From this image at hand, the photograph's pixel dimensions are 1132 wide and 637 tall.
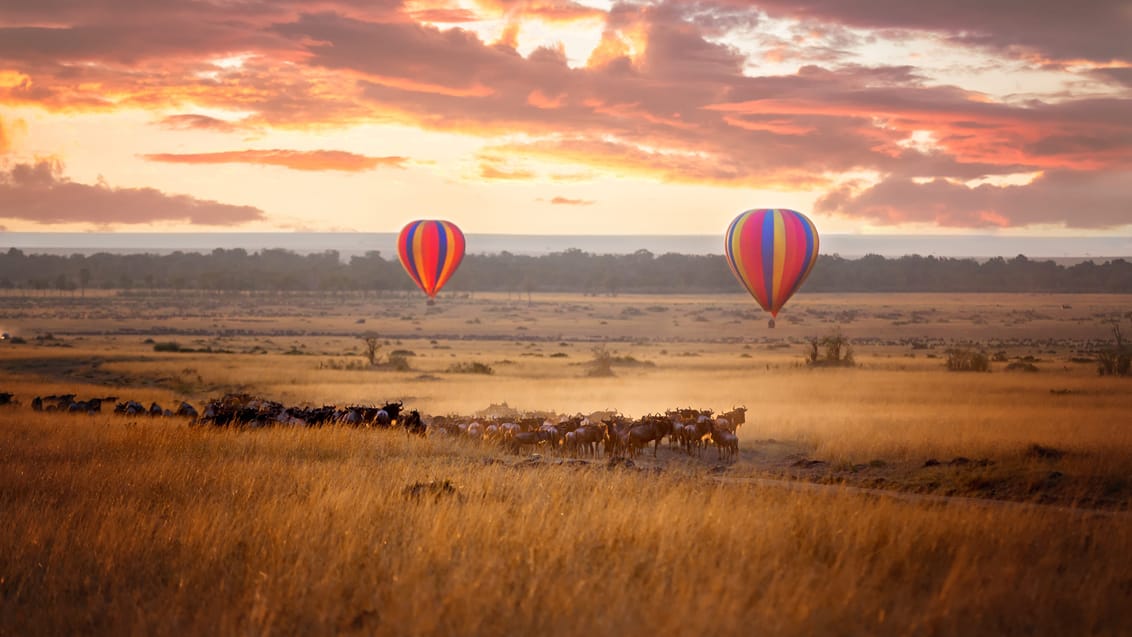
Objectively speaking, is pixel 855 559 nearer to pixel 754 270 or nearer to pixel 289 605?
pixel 289 605

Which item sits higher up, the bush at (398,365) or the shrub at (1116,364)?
the shrub at (1116,364)

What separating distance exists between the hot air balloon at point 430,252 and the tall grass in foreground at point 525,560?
176 feet

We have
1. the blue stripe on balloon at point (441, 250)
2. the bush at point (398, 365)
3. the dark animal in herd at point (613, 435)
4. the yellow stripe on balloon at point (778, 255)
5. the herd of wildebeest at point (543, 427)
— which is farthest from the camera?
the blue stripe on balloon at point (441, 250)

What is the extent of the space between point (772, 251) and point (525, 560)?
34.9 m

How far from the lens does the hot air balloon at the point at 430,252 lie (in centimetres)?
6788

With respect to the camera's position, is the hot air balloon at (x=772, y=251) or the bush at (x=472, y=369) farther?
the bush at (x=472, y=369)

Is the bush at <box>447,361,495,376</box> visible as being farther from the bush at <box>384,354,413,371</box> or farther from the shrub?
the shrub

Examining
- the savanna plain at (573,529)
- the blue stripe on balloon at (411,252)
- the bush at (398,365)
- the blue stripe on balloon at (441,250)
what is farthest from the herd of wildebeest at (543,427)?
the blue stripe on balloon at (411,252)

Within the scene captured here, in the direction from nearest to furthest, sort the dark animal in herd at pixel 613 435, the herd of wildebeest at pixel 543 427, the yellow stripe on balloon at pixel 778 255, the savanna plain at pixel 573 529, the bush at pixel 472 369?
the savanna plain at pixel 573 529 → the dark animal in herd at pixel 613 435 → the herd of wildebeest at pixel 543 427 → the yellow stripe on balloon at pixel 778 255 → the bush at pixel 472 369

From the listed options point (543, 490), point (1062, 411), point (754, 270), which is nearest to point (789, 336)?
point (754, 270)

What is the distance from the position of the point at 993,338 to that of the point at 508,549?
10018 cm

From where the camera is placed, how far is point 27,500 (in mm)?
12336

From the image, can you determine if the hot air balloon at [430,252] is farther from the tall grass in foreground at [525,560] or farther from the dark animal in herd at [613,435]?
the tall grass in foreground at [525,560]

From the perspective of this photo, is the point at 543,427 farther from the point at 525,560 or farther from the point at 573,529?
the point at 525,560
